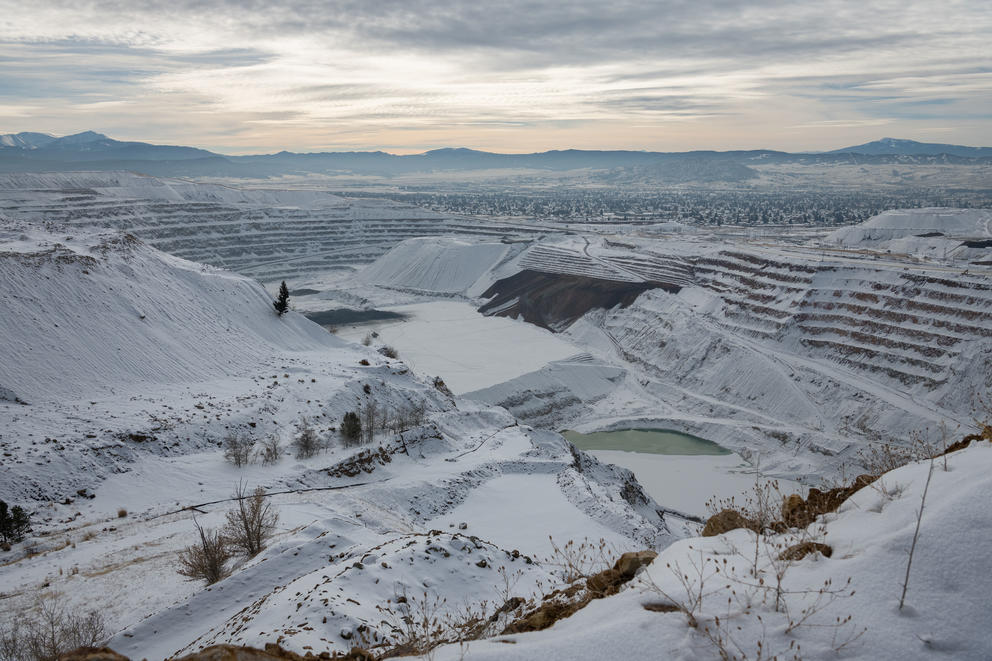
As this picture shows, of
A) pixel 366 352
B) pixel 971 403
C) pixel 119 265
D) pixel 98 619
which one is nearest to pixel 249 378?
pixel 366 352

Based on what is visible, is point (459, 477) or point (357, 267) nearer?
point (459, 477)

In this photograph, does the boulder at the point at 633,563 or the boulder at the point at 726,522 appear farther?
the boulder at the point at 726,522

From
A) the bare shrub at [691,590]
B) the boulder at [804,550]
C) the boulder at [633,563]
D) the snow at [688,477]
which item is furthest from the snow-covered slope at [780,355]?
the bare shrub at [691,590]

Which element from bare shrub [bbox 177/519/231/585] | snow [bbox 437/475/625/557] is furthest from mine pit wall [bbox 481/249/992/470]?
bare shrub [bbox 177/519/231/585]

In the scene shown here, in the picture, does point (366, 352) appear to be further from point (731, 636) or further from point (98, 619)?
point (731, 636)

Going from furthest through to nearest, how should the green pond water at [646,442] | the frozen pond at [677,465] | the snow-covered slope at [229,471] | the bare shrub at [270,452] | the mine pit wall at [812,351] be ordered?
the green pond water at [646,442], the mine pit wall at [812,351], the frozen pond at [677,465], the bare shrub at [270,452], the snow-covered slope at [229,471]

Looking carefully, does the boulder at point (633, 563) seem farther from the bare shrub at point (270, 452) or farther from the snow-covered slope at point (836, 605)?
the bare shrub at point (270, 452)

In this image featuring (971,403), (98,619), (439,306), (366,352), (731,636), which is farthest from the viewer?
(439,306)
